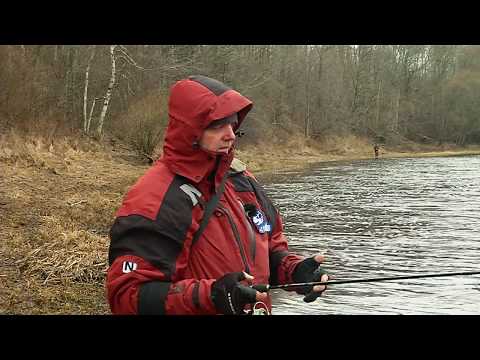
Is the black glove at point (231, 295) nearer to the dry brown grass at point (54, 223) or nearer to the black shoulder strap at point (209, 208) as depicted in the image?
the black shoulder strap at point (209, 208)

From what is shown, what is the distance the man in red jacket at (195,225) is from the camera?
2395 mm

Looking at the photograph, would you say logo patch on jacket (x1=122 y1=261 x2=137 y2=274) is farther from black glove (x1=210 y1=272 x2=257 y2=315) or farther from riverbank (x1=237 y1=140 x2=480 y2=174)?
riverbank (x1=237 y1=140 x2=480 y2=174)

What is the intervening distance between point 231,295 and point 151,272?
34 cm

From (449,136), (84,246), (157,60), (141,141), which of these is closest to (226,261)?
(84,246)

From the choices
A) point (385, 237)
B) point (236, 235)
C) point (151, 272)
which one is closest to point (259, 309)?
point (236, 235)

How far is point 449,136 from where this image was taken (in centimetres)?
→ 6631

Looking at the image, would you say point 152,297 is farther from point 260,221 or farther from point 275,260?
point 275,260

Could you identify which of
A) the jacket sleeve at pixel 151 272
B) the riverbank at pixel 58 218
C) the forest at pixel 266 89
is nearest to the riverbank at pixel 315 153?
the forest at pixel 266 89

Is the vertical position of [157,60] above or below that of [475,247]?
above

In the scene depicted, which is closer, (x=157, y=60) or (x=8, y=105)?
(x=8, y=105)

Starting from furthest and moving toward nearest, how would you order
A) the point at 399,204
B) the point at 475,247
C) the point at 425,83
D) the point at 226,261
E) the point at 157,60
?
the point at 425,83, the point at 157,60, the point at 399,204, the point at 475,247, the point at 226,261

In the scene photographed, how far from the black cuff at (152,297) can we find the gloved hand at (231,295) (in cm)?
20
